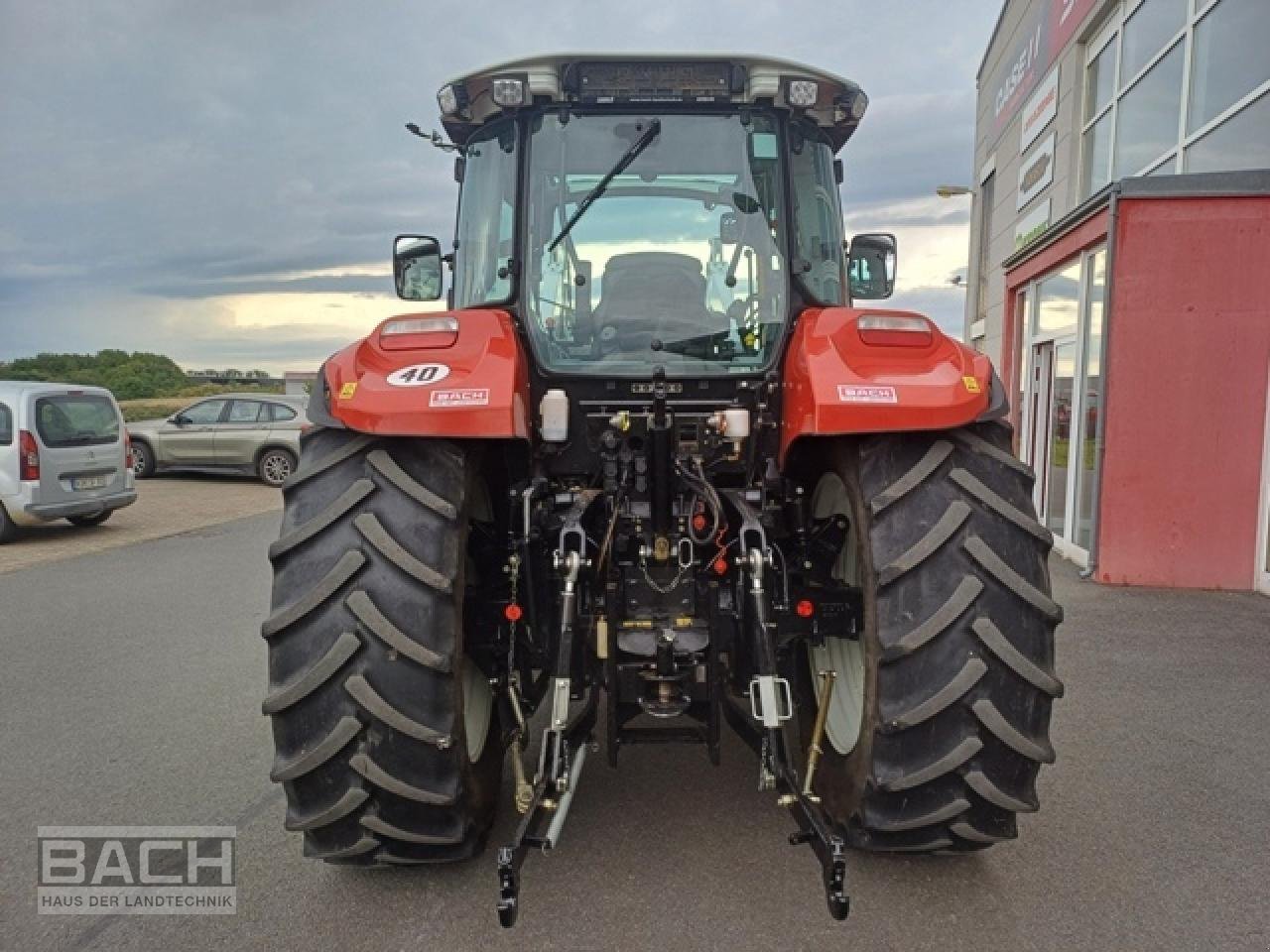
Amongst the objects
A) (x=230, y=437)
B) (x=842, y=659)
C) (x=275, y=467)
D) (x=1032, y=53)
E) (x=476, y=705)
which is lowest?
(x=275, y=467)

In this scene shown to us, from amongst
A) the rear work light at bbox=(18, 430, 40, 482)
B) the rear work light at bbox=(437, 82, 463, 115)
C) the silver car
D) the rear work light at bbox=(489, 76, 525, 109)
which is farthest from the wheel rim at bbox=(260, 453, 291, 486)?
the rear work light at bbox=(489, 76, 525, 109)

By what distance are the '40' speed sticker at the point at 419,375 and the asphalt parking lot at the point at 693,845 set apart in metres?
1.53

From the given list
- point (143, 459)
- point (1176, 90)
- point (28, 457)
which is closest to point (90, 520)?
point (28, 457)

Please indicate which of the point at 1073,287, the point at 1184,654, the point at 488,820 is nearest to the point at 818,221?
the point at 488,820

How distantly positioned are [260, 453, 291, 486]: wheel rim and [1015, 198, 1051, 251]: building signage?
12.7 metres

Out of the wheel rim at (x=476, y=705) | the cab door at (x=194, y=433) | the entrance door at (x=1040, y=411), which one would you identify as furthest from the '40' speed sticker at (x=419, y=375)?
the cab door at (x=194, y=433)

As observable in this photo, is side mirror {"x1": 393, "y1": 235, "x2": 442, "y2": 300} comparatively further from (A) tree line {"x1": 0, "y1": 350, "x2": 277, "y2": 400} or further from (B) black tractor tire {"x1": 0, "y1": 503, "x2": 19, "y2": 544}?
(A) tree line {"x1": 0, "y1": 350, "x2": 277, "y2": 400}

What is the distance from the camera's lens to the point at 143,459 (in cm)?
1667

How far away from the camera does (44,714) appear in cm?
462

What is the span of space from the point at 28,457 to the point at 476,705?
9.15 m

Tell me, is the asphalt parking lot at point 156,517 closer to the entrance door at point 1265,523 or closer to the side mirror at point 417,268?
the side mirror at point 417,268

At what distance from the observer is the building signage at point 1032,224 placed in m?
14.7

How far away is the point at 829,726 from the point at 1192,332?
18.6 ft

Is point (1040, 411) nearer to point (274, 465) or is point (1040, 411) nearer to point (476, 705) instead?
point (476, 705)
